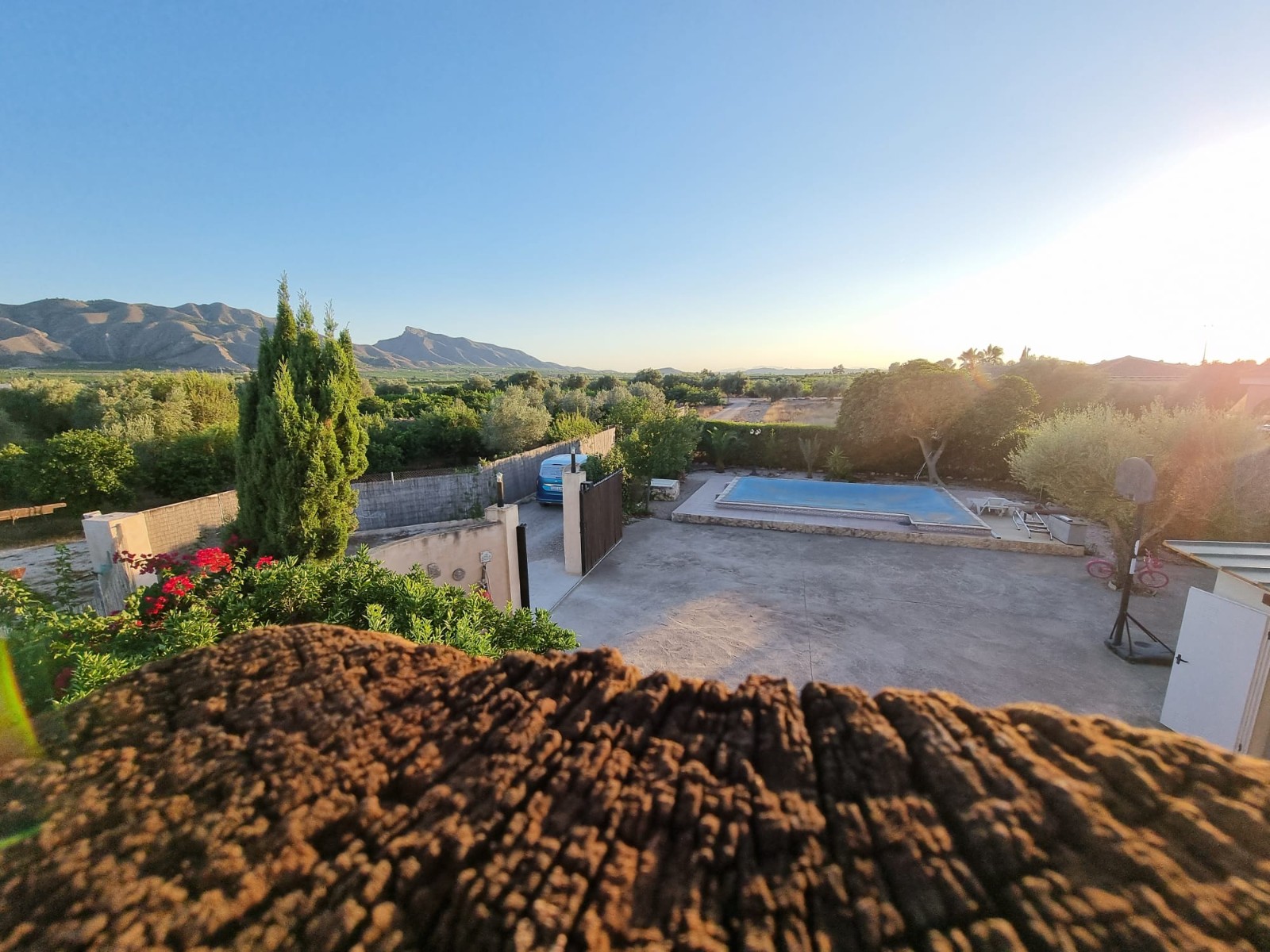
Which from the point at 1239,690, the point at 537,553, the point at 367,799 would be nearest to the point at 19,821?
the point at 367,799

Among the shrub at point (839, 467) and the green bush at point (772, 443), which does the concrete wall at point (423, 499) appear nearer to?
the green bush at point (772, 443)

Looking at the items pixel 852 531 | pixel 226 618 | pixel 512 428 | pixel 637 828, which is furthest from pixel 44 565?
pixel 852 531

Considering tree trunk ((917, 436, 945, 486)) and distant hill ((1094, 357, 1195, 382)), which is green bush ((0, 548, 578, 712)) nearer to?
tree trunk ((917, 436, 945, 486))

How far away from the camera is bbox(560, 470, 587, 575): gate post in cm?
990

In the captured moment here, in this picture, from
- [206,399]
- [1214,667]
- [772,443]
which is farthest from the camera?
[772,443]

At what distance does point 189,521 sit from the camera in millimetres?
9812

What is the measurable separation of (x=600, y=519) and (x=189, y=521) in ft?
24.7

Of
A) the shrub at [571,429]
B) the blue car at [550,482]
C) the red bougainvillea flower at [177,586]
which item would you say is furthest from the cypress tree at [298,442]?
the shrub at [571,429]

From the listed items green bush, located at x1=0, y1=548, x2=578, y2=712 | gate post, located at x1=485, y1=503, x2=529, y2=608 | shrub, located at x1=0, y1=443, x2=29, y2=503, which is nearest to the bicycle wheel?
gate post, located at x1=485, y1=503, x2=529, y2=608

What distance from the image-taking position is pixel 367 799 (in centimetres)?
109

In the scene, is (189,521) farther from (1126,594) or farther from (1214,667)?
(1126,594)

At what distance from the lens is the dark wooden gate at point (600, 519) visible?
10094mm

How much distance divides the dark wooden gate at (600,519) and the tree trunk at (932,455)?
Result: 11.9m

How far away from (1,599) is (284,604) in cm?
231
